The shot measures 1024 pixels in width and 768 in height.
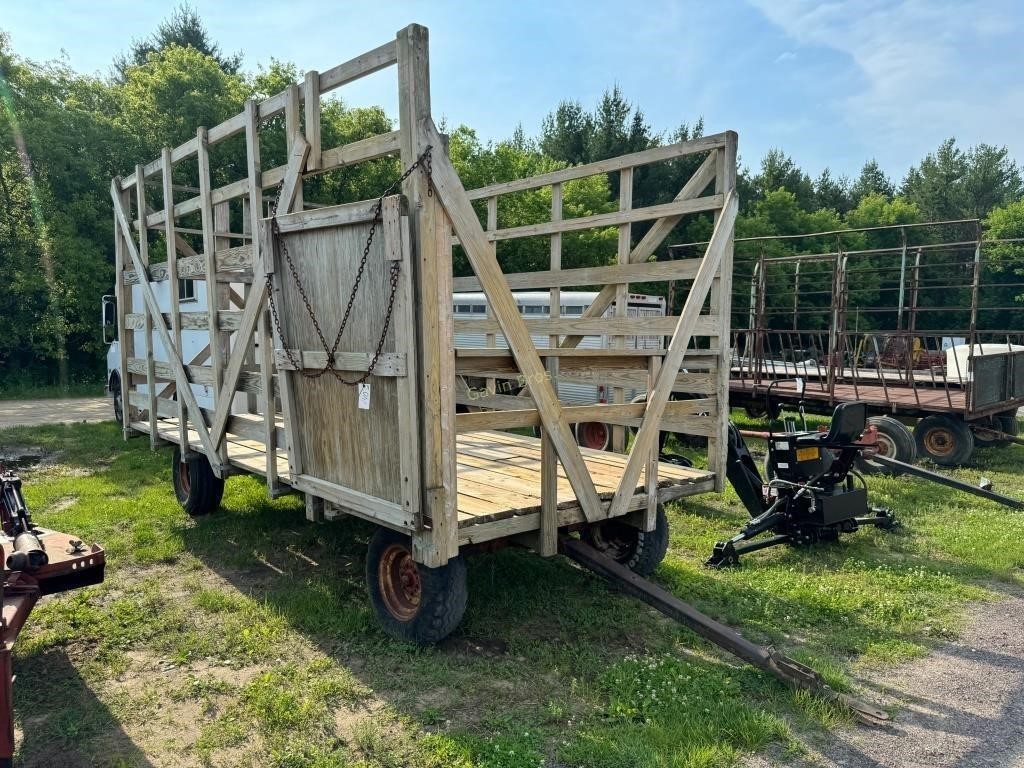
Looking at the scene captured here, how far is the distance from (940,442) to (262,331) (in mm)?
8722

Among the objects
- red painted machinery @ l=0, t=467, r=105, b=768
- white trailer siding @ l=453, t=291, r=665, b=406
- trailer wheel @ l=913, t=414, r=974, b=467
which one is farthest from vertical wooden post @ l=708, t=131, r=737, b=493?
white trailer siding @ l=453, t=291, r=665, b=406

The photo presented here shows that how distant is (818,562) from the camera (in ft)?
17.6

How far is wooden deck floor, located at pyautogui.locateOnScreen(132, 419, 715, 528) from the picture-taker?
3.91 m

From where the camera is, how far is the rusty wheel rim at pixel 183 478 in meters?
6.65

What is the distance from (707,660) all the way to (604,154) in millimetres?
28698

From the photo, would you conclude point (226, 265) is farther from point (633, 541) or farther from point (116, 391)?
point (116, 391)

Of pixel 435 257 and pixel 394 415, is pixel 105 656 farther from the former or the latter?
pixel 435 257

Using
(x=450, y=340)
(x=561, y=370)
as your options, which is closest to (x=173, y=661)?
(x=450, y=340)

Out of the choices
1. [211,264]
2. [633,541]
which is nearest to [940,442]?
[633,541]

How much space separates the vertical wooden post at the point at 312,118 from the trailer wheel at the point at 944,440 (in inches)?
339

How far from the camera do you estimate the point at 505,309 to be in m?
3.43

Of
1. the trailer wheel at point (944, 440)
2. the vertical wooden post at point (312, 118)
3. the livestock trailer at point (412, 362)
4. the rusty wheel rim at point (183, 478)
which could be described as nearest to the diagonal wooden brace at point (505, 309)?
the livestock trailer at point (412, 362)

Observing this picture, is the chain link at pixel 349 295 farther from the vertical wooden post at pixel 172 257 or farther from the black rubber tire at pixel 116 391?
the black rubber tire at pixel 116 391

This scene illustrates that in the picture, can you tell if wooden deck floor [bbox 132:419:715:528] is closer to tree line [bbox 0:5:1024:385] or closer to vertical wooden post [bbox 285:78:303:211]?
vertical wooden post [bbox 285:78:303:211]
